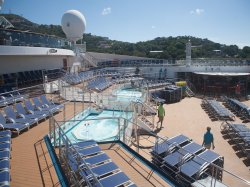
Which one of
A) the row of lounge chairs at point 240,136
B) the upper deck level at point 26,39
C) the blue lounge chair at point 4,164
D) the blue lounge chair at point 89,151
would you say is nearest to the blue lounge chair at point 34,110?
the blue lounge chair at point 89,151

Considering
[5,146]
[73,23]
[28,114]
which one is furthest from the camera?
[73,23]

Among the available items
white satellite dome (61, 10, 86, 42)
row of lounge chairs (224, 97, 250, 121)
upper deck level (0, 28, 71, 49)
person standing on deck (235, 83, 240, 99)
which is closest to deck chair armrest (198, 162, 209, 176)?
row of lounge chairs (224, 97, 250, 121)

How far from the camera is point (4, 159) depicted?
14.1 ft

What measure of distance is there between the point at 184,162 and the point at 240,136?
5.39m

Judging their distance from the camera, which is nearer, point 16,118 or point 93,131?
point 16,118

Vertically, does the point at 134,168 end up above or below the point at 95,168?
below

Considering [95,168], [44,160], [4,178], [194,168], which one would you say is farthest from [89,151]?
[194,168]

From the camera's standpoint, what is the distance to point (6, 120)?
23.0ft

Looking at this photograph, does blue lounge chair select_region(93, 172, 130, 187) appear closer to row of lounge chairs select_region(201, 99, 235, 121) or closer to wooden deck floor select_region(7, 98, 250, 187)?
wooden deck floor select_region(7, 98, 250, 187)

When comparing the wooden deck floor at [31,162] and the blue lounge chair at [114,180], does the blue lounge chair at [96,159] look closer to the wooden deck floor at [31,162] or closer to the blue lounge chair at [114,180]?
the blue lounge chair at [114,180]

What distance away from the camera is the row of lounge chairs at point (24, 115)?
22.2ft

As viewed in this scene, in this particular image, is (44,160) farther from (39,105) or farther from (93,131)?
(39,105)

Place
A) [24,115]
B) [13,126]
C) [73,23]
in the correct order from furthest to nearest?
[73,23], [24,115], [13,126]

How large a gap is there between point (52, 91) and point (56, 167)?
28.0 feet
